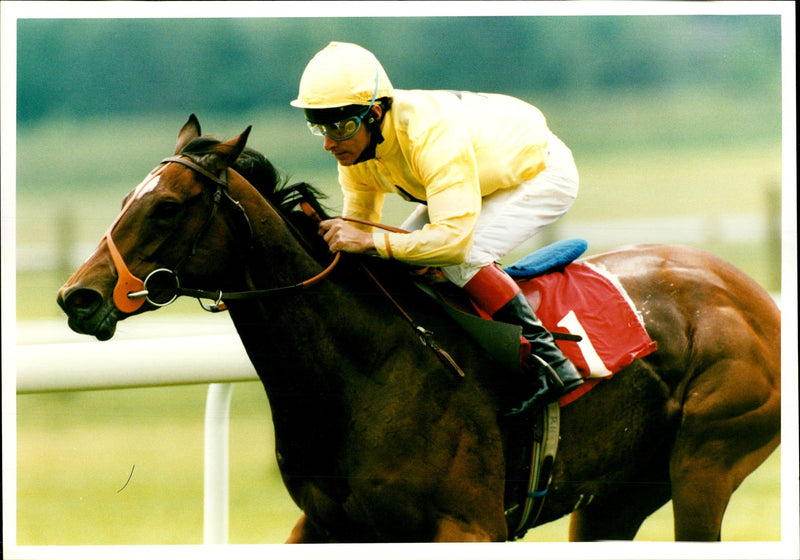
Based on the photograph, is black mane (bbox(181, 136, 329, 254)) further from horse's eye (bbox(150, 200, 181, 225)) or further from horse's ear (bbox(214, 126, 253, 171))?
horse's eye (bbox(150, 200, 181, 225))

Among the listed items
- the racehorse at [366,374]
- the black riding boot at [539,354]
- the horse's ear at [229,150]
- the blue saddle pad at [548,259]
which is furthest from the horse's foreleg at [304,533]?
the horse's ear at [229,150]

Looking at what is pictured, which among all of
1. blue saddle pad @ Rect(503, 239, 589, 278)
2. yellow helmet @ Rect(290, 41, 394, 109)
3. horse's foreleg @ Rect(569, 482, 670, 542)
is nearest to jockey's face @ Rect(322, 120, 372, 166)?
yellow helmet @ Rect(290, 41, 394, 109)

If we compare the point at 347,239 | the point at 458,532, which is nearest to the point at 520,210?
the point at 347,239

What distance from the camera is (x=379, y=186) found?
2898mm

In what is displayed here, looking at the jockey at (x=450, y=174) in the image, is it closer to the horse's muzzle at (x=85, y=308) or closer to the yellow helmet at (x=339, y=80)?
the yellow helmet at (x=339, y=80)

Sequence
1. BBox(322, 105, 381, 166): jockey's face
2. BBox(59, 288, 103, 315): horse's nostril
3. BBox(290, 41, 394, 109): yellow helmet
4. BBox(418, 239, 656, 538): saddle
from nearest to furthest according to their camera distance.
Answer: BBox(59, 288, 103, 315): horse's nostril < BBox(290, 41, 394, 109): yellow helmet < BBox(322, 105, 381, 166): jockey's face < BBox(418, 239, 656, 538): saddle

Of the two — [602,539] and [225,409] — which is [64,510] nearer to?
[225,409]

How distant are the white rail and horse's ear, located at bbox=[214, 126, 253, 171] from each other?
0.77 meters

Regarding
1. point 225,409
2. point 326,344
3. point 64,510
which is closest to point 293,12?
point 326,344

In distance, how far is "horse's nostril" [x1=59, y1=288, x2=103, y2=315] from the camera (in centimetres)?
238

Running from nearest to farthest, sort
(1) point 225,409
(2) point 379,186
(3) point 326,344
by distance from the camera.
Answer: (3) point 326,344, (2) point 379,186, (1) point 225,409

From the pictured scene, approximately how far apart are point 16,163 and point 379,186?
119cm

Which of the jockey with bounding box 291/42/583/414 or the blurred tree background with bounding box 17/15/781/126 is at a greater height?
the blurred tree background with bounding box 17/15/781/126

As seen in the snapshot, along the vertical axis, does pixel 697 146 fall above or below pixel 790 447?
above
